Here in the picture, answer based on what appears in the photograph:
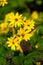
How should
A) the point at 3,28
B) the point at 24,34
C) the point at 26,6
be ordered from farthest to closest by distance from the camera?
the point at 26,6
the point at 3,28
the point at 24,34

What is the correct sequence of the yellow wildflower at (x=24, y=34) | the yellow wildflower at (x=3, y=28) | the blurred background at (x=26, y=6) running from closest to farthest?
the yellow wildflower at (x=24, y=34), the yellow wildflower at (x=3, y=28), the blurred background at (x=26, y=6)

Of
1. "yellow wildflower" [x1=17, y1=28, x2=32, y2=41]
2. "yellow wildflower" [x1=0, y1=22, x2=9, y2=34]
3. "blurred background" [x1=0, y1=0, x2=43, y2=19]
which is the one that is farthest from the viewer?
"blurred background" [x1=0, y1=0, x2=43, y2=19]

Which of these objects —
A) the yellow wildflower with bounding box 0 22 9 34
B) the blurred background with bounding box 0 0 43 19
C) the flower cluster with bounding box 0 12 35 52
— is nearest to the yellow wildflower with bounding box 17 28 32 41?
the flower cluster with bounding box 0 12 35 52

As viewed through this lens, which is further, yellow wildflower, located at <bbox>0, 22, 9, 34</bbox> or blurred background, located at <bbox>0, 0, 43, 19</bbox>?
blurred background, located at <bbox>0, 0, 43, 19</bbox>

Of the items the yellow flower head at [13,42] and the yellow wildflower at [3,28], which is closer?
the yellow flower head at [13,42]

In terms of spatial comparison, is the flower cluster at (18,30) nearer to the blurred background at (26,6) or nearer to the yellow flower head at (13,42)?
the yellow flower head at (13,42)

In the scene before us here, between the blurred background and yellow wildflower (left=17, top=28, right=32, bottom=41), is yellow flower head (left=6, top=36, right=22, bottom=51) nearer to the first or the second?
yellow wildflower (left=17, top=28, right=32, bottom=41)

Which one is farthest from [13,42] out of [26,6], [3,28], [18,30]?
[26,6]

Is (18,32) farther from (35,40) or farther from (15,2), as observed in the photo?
(15,2)

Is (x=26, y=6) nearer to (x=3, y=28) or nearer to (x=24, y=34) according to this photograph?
(x=3, y=28)

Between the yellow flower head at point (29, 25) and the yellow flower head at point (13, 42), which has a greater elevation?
the yellow flower head at point (29, 25)

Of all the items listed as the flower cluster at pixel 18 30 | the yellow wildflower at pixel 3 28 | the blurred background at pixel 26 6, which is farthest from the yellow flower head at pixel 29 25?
the blurred background at pixel 26 6

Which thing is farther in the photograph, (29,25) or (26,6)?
(26,6)
